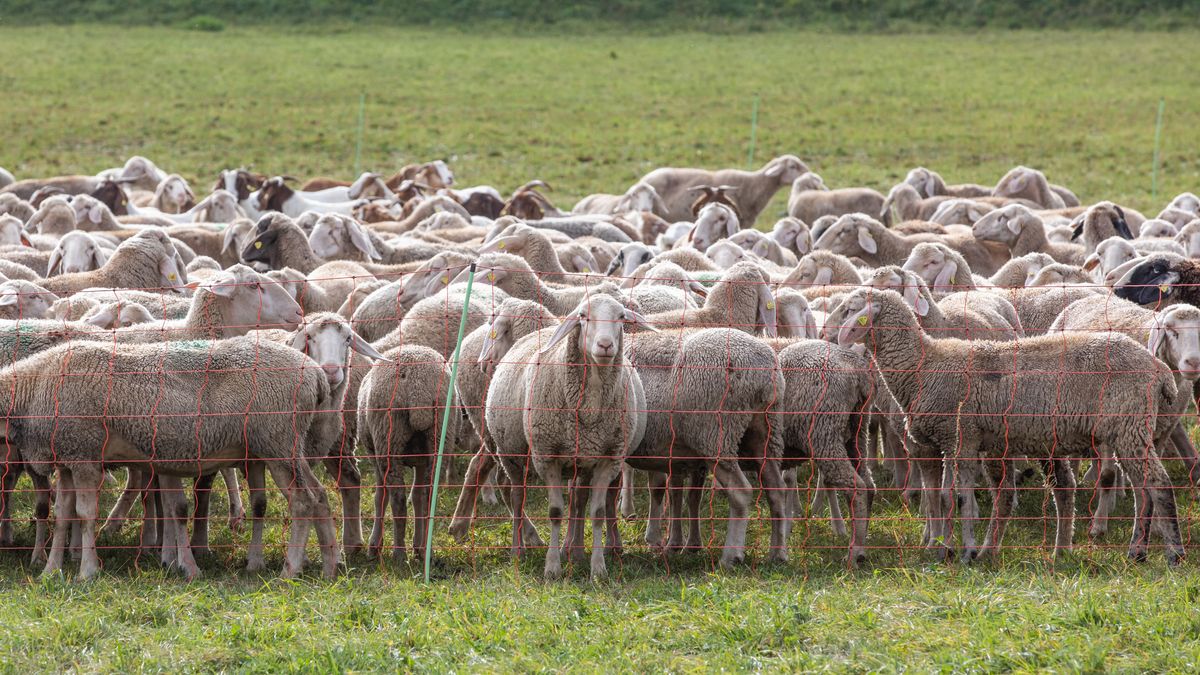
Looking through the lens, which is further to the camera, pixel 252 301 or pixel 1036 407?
pixel 252 301

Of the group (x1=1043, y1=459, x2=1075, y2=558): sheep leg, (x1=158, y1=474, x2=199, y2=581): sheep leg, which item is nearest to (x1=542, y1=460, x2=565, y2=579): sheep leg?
(x1=158, y1=474, x2=199, y2=581): sheep leg

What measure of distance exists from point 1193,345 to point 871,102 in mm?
24982

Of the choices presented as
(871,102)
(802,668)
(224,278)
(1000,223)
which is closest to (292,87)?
(871,102)

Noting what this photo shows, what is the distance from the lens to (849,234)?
12.6m

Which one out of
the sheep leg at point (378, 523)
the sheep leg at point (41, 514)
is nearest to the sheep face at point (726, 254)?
the sheep leg at point (378, 523)

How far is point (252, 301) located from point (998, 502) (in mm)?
4599

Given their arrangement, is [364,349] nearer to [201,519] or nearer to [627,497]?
[201,519]

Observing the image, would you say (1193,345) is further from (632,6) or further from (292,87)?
(632,6)

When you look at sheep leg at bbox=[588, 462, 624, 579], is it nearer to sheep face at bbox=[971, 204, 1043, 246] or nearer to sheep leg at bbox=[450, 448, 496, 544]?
sheep leg at bbox=[450, 448, 496, 544]

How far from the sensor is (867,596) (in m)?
6.09

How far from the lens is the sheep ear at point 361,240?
1218cm

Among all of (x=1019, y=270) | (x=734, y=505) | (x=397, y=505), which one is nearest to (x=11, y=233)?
(x=397, y=505)

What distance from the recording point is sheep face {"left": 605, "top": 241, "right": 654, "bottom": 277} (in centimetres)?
1188

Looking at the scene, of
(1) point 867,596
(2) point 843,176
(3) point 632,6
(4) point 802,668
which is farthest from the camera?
(3) point 632,6
